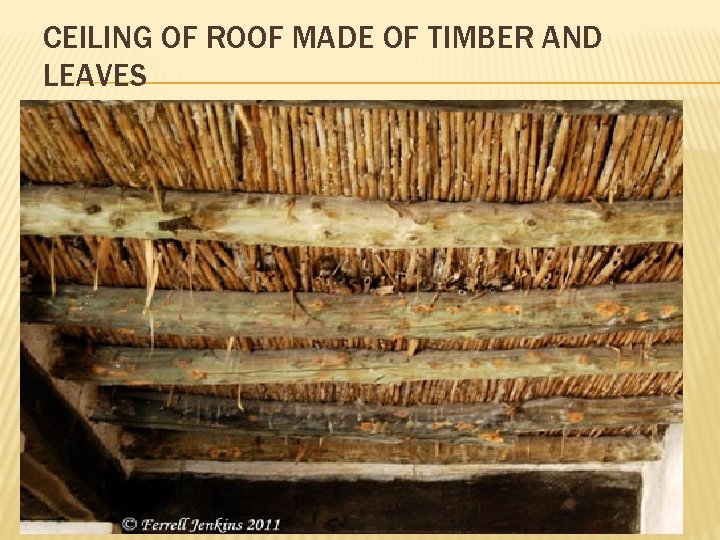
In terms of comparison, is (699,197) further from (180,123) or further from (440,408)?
(440,408)

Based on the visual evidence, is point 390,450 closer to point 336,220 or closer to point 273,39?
point 336,220

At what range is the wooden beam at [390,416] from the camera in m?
3.34

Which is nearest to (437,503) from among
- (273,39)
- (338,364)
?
(338,364)

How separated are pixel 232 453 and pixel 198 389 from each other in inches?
27.7

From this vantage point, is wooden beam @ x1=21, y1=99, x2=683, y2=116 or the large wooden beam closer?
wooden beam @ x1=21, y1=99, x2=683, y2=116

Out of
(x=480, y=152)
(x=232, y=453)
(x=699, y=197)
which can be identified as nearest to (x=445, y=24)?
(x=480, y=152)

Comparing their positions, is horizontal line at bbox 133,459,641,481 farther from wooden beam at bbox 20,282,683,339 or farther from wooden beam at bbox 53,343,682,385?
wooden beam at bbox 20,282,683,339

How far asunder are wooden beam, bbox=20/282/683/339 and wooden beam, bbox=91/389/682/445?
0.92 metres

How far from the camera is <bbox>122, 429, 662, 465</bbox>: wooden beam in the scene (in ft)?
12.5

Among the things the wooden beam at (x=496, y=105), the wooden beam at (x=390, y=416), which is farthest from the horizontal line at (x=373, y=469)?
the wooden beam at (x=496, y=105)

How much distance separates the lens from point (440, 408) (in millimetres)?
3455

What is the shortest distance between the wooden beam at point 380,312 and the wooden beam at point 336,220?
43 centimetres

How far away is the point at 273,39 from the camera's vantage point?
1869 mm

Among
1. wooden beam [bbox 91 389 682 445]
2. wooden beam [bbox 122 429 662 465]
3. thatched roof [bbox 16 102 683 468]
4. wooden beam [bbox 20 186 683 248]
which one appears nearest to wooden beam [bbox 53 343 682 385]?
thatched roof [bbox 16 102 683 468]
